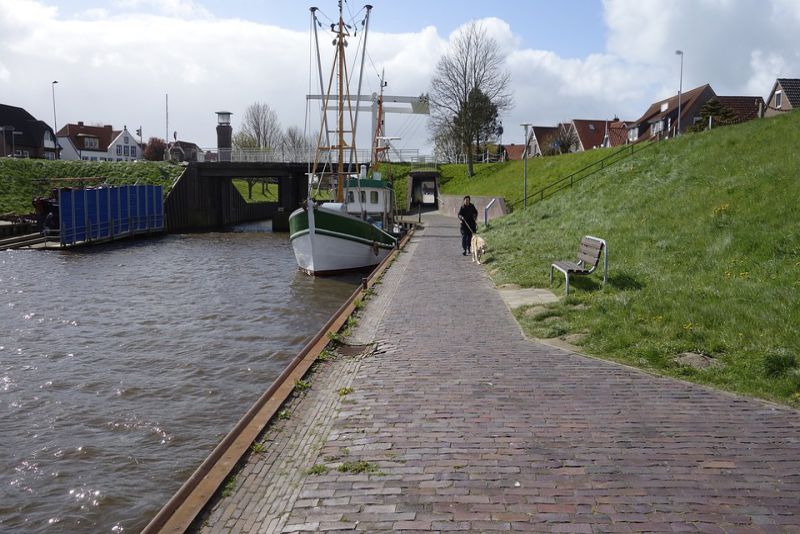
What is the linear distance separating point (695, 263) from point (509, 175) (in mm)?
38396

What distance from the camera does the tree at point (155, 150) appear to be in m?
89.4

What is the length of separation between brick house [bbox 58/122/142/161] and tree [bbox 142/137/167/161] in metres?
2.37

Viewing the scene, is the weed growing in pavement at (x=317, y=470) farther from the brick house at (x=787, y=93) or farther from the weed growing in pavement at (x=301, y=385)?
the brick house at (x=787, y=93)

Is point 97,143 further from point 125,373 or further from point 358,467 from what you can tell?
point 358,467

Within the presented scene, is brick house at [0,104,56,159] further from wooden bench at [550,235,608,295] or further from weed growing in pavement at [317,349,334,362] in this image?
weed growing in pavement at [317,349,334,362]

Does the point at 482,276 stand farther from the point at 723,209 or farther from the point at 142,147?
the point at 142,147

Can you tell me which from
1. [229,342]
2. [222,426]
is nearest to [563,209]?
[229,342]

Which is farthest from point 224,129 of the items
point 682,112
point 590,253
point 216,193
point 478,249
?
point 590,253

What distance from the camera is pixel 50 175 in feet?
160

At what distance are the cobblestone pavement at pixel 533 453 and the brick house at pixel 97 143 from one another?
88.2 m

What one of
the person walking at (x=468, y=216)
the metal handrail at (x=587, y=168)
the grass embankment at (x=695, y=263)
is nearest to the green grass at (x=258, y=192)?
the metal handrail at (x=587, y=168)

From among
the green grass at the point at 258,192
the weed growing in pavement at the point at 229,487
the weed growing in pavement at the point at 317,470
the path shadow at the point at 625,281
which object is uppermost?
the green grass at the point at 258,192

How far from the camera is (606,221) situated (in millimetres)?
19250

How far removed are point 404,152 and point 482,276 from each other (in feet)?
160
